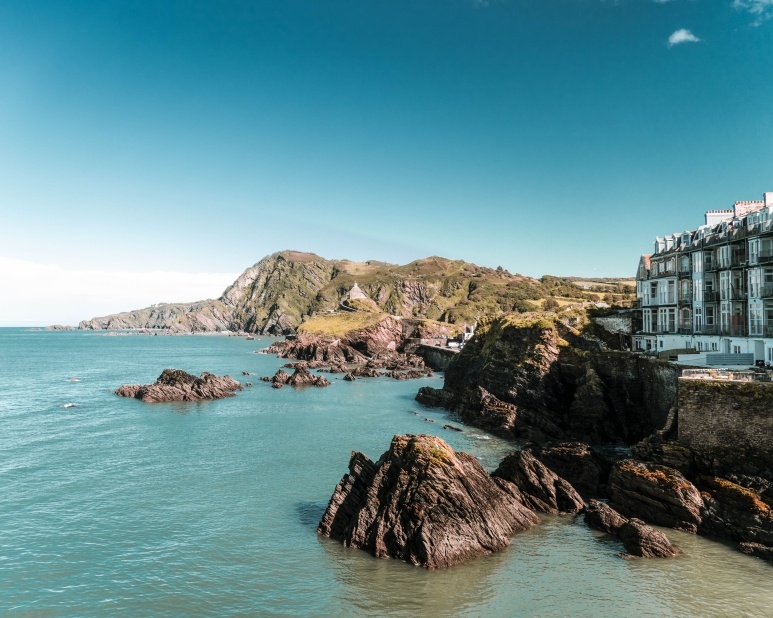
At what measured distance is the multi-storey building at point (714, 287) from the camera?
41.5 m

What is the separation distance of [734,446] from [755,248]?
65.2ft

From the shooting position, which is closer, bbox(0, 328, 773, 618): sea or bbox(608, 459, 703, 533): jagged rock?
bbox(0, 328, 773, 618): sea

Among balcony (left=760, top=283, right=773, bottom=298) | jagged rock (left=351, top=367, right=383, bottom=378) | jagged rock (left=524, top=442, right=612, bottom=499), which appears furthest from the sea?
jagged rock (left=351, top=367, right=383, bottom=378)

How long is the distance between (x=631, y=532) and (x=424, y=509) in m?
10.1

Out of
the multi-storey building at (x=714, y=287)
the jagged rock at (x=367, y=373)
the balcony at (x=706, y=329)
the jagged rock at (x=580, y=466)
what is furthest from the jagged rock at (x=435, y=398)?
the jagged rock at (x=580, y=466)

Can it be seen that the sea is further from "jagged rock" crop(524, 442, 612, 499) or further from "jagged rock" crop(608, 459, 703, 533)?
"jagged rock" crop(524, 442, 612, 499)

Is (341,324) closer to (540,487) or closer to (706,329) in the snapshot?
(706,329)

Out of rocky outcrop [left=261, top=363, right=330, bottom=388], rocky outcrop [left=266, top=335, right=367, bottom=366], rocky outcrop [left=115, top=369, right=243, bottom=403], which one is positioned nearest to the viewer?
rocky outcrop [left=115, top=369, right=243, bottom=403]

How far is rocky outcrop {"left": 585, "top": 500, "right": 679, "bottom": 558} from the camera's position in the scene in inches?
969

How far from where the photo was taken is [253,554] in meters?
25.4

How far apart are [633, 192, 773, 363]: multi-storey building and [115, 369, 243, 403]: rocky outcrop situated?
54.6m

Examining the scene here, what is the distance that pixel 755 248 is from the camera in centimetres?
4256

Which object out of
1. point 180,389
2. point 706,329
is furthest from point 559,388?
point 180,389

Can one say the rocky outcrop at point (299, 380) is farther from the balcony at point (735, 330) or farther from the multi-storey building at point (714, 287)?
the balcony at point (735, 330)
